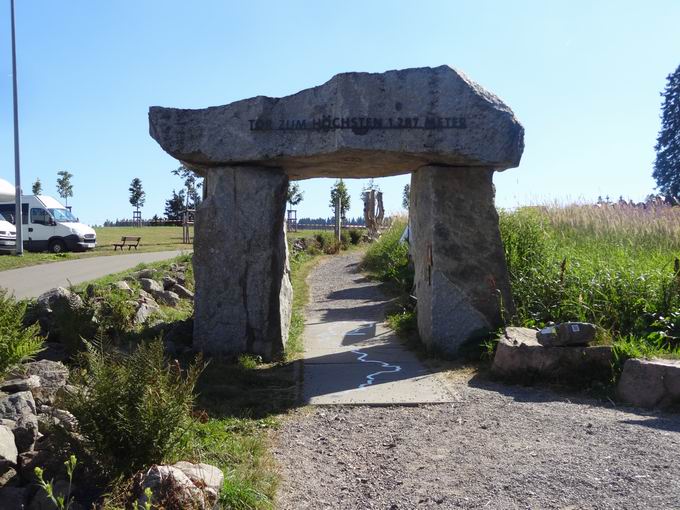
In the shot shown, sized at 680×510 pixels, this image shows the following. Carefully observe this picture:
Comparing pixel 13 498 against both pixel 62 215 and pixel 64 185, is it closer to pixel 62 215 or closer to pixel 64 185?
pixel 62 215

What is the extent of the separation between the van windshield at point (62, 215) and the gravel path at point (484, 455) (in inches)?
914

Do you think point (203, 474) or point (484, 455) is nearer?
point (203, 474)

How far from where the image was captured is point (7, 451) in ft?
11.6

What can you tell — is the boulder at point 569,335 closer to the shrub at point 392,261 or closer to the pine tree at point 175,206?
the shrub at point 392,261

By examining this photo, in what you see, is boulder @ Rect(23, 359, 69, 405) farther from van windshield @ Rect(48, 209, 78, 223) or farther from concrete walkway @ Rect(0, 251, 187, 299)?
van windshield @ Rect(48, 209, 78, 223)

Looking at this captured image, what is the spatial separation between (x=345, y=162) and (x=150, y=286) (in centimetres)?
439

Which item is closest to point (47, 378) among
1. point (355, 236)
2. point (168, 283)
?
point (168, 283)

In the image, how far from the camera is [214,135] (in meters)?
7.03

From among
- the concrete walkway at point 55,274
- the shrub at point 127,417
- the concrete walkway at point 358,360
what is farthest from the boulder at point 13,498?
the concrete walkway at point 55,274

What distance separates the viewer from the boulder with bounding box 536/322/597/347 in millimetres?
6000

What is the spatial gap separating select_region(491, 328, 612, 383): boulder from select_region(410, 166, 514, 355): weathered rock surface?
0.94m

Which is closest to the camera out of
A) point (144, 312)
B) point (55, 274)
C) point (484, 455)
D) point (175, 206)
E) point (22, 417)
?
point (22, 417)

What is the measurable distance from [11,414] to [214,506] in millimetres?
1512

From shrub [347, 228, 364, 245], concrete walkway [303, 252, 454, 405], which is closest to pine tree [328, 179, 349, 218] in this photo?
shrub [347, 228, 364, 245]
